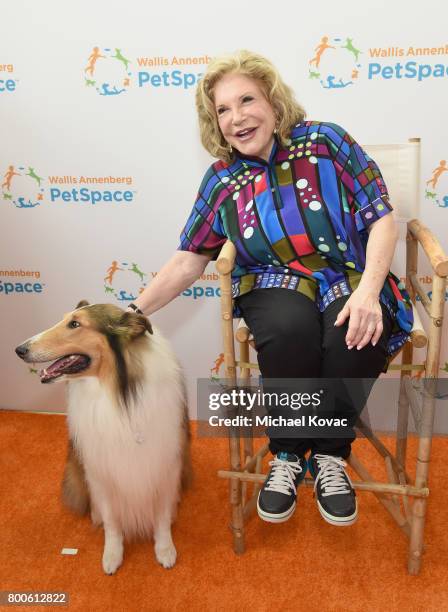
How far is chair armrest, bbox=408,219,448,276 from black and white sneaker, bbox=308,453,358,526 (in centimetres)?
56

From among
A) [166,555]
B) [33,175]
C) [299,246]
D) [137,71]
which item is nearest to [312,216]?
[299,246]

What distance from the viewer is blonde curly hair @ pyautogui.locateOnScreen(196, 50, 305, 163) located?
4.82ft

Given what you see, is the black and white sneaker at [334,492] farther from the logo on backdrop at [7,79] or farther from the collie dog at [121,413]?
the logo on backdrop at [7,79]

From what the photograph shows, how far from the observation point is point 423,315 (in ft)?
7.20

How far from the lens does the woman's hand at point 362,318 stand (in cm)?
133

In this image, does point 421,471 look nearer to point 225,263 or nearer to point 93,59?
point 225,263

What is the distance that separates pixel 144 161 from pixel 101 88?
30 cm

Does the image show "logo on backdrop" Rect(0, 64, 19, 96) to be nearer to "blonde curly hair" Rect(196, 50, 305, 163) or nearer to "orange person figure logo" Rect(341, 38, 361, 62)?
"blonde curly hair" Rect(196, 50, 305, 163)

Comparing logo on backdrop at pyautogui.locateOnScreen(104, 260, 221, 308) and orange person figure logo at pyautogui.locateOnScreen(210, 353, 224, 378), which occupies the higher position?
logo on backdrop at pyautogui.locateOnScreen(104, 260, 221, 308)

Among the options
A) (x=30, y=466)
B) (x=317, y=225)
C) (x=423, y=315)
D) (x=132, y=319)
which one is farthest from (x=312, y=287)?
(x=30, y=466)

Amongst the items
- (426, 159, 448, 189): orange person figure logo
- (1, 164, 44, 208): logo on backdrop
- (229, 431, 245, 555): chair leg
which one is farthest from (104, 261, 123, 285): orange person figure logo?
(426, 159, 448, 189): orange person figure logo

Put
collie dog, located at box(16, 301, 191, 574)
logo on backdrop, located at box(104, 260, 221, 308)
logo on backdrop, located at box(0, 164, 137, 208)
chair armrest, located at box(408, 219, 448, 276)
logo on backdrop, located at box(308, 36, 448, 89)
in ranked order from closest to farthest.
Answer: chair armrest, located at box(408, 219, 448, 276) < collie dog, located at box(16, 301, 191, 574) < logo on backdrop, located at box(308, 36, 448, 89) < logo on backdrop, located at box(0, 164, 137, 208) < logo on backdrop, located at box(104, 260, 221, 308)

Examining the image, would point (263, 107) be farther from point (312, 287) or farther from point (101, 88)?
point (101, 88)

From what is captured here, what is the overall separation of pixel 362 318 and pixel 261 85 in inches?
27.3
